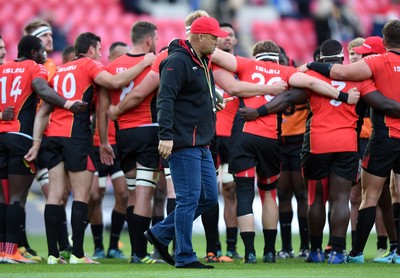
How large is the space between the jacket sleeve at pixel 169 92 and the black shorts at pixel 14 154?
2715 millimetres

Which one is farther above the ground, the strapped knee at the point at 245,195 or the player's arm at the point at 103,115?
the player's arm at the point at 103,115

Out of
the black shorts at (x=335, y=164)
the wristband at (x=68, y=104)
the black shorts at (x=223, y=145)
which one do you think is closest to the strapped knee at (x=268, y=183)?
the black shorts at (x=335, y=164)

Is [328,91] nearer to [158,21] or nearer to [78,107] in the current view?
[78,107]

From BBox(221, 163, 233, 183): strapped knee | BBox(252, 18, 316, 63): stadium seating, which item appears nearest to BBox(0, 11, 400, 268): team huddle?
BBox(221, 163, 233, 183): strapped knee

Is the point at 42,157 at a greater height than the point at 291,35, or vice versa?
the point at 291,35

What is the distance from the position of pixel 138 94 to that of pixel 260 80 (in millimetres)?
1415

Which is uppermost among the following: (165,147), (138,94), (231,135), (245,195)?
(138,94)

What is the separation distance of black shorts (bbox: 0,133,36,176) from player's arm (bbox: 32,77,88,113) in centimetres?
64

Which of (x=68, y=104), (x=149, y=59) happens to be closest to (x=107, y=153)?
(x=68, y=104)

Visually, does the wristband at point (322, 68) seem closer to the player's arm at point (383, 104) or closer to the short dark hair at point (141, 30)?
the player's arm at point (383, 104)

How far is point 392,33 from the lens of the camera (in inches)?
400

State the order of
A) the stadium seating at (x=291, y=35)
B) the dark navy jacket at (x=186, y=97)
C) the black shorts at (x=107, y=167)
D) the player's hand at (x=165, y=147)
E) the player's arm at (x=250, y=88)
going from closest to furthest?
the player's hand at (x=165, y=147) < the dark navy jacket at (x=186, y=97) < the player's arm at (x=250, y=88) < the black shorts at (x=107, y=167) < the stadium seating at (x=291, y=35)

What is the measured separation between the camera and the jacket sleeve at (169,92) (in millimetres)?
8711

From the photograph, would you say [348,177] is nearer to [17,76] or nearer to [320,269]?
[320,269]
